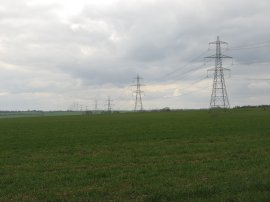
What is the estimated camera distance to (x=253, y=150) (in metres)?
22.4

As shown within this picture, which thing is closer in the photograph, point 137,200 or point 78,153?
point 137,200

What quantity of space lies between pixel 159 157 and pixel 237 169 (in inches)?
212

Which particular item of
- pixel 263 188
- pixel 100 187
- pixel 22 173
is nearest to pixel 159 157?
pixel 22 173

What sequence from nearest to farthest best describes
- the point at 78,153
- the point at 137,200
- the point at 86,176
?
the point at 137,200, the point at 86,176, the point at 78,153

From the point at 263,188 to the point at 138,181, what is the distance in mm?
3787

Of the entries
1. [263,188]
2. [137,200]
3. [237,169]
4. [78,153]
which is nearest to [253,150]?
[237,169]

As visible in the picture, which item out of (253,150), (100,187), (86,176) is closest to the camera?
(100,187)

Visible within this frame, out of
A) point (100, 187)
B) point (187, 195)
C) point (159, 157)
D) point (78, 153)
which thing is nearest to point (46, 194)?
point (100, 187)

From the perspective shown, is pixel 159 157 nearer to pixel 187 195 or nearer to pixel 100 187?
pixel 100 187

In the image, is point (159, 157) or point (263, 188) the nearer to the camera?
point (263, 188)

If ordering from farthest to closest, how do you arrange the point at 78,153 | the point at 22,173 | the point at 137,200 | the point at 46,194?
the point at 78,153 → the point at 22,173 → the point at 46,194 → the point at 137,200

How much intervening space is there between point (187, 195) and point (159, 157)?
9.17m

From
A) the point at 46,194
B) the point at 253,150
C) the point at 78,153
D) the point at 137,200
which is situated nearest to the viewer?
the point at 137,200

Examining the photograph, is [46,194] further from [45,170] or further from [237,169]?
[237,169]
